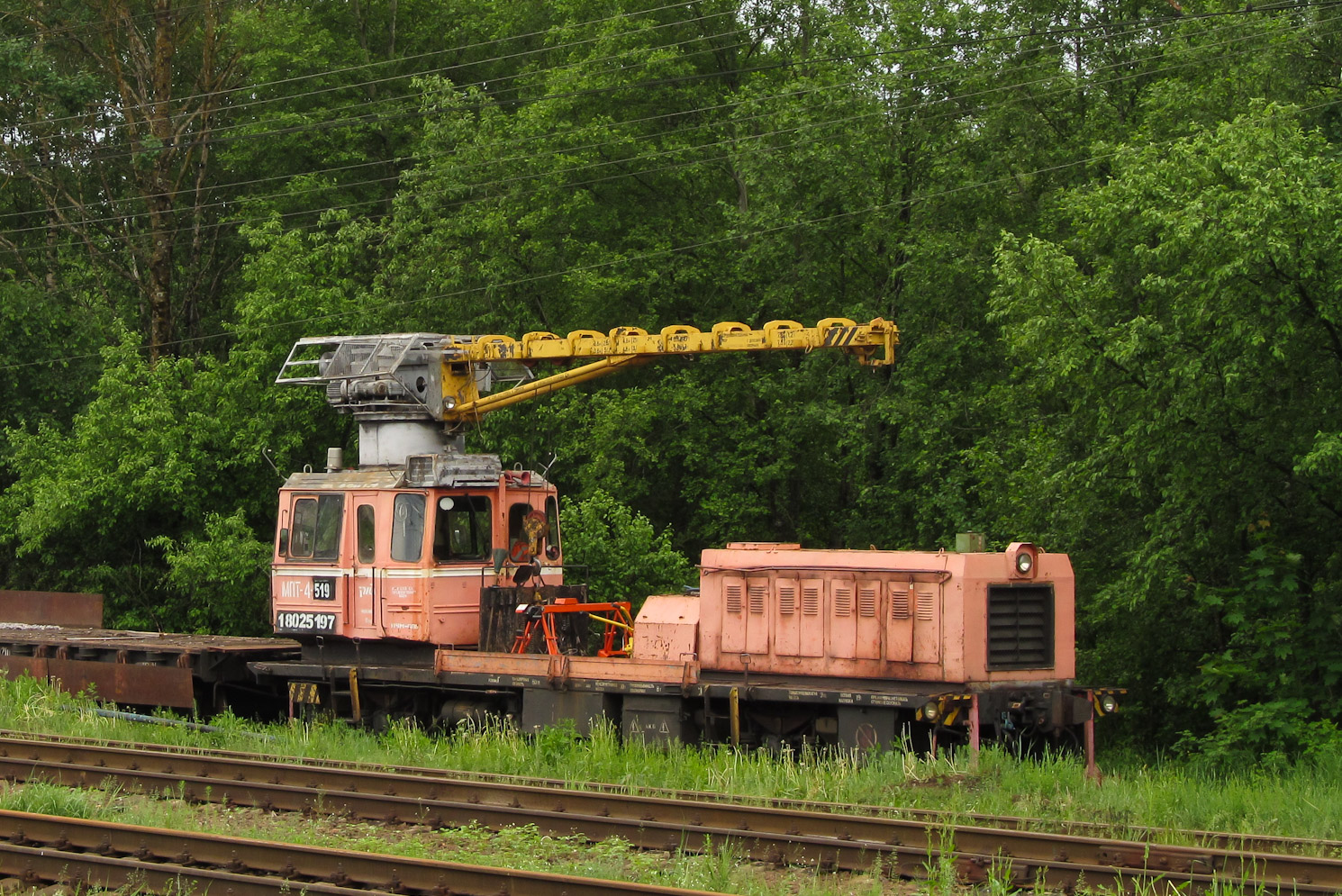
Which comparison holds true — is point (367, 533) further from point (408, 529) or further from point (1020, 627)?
point (1020, 627)

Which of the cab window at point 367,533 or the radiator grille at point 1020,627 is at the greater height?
the cab window at point 367,533

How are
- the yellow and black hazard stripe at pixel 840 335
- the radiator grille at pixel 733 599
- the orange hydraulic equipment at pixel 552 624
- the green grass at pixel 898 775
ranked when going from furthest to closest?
1. the orange hydraulic equipment at pixel 552 624
2. the radiator grille at pixel 733 599
3. the yellow and black hazard stripe at pixel 840 335
4. the green grass at pixel 898 775

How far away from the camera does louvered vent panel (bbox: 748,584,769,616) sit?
14.5 meters

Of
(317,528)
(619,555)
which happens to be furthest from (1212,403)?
(317,528)

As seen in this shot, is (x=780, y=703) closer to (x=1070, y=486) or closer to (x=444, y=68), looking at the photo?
(x=1070, y=486)

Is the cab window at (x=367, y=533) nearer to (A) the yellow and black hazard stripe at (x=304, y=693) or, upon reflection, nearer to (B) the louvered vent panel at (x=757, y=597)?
(A) the yellow and black hazard stripe at (x=304, y=693)

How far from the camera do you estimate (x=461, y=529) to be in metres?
16.1

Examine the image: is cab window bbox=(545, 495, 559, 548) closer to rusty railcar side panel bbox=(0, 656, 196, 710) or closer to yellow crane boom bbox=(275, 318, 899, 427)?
yellow crane boom bbox=(275, 318, 899, 427)

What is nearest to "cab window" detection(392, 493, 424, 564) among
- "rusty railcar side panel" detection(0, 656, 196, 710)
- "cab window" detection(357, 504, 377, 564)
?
"cab window" detection(357, 504, 377, 564)

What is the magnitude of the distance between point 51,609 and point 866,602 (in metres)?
15.6

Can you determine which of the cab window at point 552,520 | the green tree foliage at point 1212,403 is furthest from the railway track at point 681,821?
the green tree foliage at point 1212,403

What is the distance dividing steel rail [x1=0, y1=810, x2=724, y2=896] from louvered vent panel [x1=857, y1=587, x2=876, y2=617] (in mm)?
5412

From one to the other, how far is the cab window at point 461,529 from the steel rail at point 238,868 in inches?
224

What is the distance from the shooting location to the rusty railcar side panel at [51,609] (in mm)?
22516
